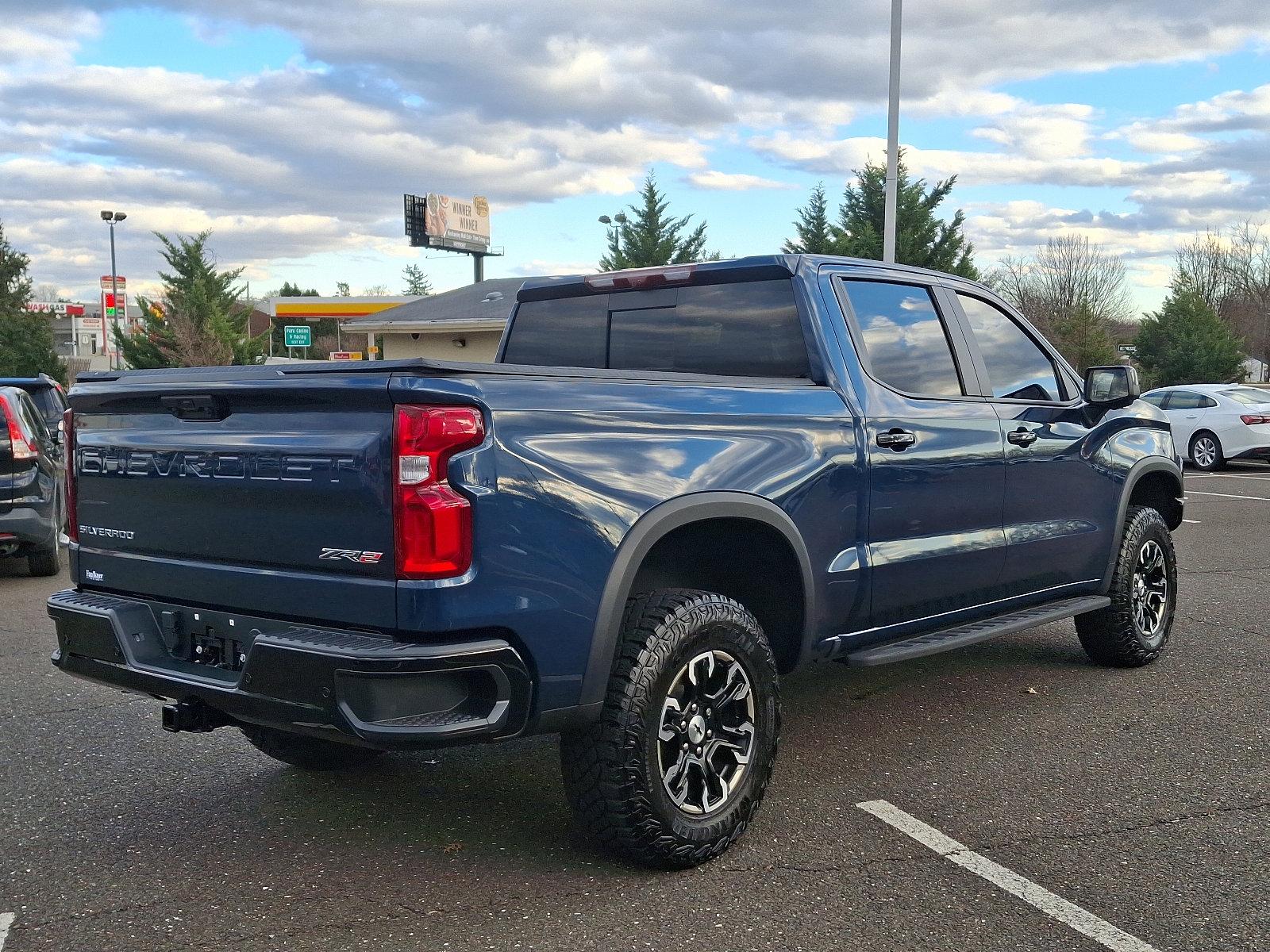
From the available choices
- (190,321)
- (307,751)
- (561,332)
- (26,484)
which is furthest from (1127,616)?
(190,321)

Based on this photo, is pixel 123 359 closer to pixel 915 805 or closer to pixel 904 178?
pixel 904 178

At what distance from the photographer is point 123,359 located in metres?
46.8

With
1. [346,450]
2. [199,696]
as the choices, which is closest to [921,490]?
[346,450]

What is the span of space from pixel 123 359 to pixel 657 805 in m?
47.9

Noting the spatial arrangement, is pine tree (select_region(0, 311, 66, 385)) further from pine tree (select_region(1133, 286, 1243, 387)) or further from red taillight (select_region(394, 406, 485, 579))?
red taillight (select_region(394, 406, 485, 579))

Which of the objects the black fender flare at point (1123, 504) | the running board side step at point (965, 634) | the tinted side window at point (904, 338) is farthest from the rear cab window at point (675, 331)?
the black fender flare at point (1123, 504)

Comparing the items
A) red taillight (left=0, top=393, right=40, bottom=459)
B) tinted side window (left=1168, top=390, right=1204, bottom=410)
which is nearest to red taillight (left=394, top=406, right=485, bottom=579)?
red taillight (left=0, top=393, right=40, bottom=459)

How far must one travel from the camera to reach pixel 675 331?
481 centimetres

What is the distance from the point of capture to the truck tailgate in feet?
10.2

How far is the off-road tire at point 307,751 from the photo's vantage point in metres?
4.37

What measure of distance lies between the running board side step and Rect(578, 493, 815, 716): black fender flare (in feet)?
2.50

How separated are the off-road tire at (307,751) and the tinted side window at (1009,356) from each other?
302 centimetres

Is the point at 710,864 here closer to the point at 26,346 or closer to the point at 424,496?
the point at 424,496

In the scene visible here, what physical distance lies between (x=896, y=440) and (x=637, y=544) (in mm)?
1420
